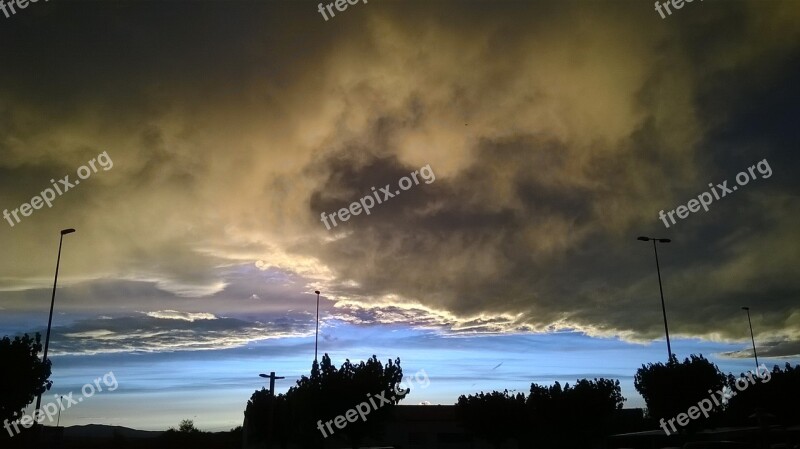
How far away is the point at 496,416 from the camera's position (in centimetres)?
5119

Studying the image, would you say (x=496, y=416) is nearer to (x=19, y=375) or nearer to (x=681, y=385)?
(x=681, y=385)

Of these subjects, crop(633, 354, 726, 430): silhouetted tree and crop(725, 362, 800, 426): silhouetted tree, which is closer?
crop(633, 354, 726, 430): silhouetted tree

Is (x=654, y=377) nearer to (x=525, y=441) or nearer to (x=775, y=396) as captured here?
(x=775, y=396)

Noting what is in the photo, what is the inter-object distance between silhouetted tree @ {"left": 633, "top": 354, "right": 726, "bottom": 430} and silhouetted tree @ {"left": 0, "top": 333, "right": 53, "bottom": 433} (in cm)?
3633

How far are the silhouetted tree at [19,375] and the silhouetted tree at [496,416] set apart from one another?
3649cm

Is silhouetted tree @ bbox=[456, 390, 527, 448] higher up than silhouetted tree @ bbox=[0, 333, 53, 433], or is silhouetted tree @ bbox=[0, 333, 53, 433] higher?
silhouetted tree @ bbox=[0, 333, 53, 433]

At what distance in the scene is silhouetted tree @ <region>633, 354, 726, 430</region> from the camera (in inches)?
1430

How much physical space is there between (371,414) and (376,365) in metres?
3.47

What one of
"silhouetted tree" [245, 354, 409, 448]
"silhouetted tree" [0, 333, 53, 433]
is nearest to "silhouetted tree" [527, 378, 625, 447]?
"silhouetted tree" [245, 354, 409, 448]

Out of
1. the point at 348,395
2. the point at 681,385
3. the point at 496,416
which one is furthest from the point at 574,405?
the point at 348,395

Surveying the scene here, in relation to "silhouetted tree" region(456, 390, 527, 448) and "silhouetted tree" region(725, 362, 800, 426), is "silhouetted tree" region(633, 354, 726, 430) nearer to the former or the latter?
"silhouetted tree" region(725, 362, 800, 426)

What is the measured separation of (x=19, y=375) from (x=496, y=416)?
126ft

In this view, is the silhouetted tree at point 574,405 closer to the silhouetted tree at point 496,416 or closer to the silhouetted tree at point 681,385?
the silhouetted tree at point 496,416

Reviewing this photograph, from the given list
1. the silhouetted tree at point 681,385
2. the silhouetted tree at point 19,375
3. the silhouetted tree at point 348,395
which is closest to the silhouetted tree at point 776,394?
the silhouetted tree at point 681,385
